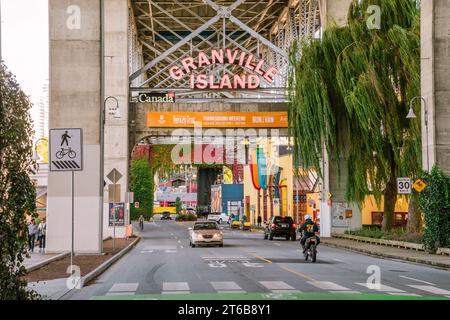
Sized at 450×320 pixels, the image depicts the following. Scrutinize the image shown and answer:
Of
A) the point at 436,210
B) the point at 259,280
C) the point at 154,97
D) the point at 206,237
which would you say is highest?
the point at 154,97

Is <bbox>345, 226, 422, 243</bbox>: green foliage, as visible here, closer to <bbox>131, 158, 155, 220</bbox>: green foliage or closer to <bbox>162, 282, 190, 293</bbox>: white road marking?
<bbox>162, 282, 190, 293</bbox>: white road marking

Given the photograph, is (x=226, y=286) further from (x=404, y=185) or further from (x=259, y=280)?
(x=404, y=185)

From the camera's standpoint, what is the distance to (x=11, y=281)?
413 inches

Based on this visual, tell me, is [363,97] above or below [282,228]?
above

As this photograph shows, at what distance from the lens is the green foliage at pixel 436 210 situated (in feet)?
104

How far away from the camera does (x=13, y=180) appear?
1070 centimetres

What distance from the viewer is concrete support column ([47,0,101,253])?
31.9 metres

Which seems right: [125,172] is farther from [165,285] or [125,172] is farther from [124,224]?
[165,285]

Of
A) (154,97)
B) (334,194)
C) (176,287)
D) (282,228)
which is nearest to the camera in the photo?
(176,287)

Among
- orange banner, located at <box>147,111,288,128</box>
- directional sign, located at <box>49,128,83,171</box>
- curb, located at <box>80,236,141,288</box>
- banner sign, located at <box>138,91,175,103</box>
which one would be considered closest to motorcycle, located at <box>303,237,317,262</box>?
curb, located at <box>80,236,141,288</box>

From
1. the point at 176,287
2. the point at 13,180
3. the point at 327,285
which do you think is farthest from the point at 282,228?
the point at 13,180

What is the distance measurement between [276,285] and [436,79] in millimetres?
18375
